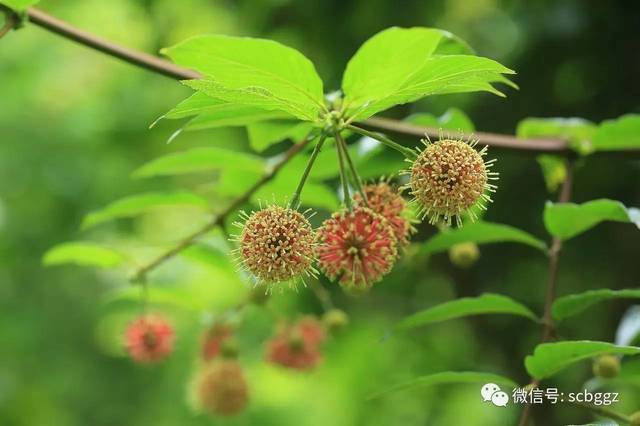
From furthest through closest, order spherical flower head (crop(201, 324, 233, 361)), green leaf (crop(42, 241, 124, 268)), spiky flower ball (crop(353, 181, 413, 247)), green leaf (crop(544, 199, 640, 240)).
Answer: spherical flower head (crop(201, 324, 233, 361)) → green leaf (crop(42, 241, 124, 268)) → green leaf (crop(544, 199, 640, 240)) → spiky flower ball (crop(353, 181, 413, 247))

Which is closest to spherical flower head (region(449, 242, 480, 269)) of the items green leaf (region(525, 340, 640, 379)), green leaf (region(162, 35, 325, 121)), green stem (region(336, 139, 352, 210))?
green leaf (region(525, 340, 640, 379))

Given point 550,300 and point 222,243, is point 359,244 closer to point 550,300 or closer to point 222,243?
point 550,300

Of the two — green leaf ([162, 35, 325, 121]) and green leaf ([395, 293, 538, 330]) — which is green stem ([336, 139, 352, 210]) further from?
green leaf ([395, 293, 538, 330])

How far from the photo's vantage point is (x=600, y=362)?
1.72 metres

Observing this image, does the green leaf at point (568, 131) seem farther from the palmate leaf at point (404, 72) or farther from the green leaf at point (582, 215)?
the palmate leaf at point (404, 72)

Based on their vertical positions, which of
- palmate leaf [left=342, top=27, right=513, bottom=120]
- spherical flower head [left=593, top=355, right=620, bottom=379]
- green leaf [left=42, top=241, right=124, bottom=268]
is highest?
green leaf [left=42, top=241, right=124, bottom=268]

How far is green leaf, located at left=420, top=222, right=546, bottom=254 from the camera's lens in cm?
173

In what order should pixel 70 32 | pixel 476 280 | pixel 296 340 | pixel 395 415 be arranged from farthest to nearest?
pixel 395 415
pixel 476 280
pixel 296 340
pixel 70 32

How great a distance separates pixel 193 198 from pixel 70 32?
457mm

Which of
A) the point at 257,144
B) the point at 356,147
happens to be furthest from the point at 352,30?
the point at 257,144

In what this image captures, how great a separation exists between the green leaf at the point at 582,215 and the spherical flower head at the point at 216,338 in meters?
0.99

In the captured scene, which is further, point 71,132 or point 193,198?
point 71,132

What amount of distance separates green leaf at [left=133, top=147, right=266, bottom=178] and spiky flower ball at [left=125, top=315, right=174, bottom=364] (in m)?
0.51

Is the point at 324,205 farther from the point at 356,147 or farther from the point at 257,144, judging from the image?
the point at 257,144
